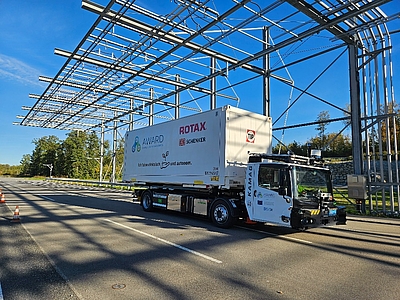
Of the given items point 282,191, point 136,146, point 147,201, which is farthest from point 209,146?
point 136,146

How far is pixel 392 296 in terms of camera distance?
13.2 feet

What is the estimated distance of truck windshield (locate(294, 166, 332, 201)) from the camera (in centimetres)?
741

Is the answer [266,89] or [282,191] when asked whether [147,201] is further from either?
[266,89]

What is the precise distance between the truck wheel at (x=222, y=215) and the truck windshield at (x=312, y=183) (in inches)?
91.8

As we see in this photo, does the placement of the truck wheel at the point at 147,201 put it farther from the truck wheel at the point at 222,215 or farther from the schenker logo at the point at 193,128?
the truck wheel at the point at 222,215

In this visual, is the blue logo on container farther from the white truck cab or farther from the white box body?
the white truck cab

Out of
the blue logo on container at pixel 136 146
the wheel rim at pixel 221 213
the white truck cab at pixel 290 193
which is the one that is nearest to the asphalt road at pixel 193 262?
the wheel rim at pixel 221 213

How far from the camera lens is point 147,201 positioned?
1338cm

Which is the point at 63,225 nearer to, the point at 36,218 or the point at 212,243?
the point at 36,218

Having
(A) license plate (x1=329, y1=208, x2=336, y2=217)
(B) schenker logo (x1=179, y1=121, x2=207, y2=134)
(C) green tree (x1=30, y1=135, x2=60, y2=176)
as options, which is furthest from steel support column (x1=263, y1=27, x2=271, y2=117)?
(C) green tree (x1=30, y1=135, x2=60, y2=176)

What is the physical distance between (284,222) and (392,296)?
3.27 metres

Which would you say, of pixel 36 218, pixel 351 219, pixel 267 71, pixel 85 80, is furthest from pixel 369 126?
pixel 85 80

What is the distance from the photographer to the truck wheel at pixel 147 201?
42.9ft

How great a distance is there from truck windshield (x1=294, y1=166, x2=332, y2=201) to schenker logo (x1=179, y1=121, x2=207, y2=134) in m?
3.83
